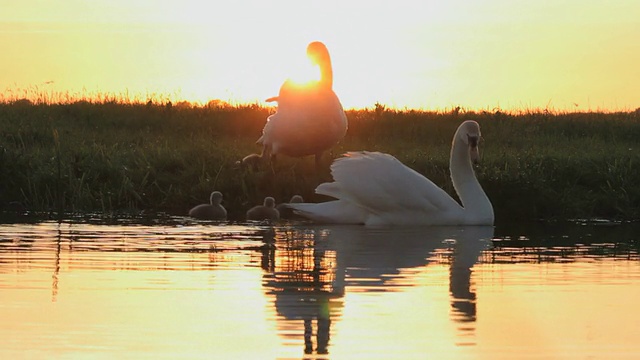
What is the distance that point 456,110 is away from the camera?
936 inches

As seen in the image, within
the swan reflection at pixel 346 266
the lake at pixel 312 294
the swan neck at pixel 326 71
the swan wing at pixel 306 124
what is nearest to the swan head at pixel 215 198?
the swan reflection at pixel 346 266

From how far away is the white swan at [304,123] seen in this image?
52.1 feet

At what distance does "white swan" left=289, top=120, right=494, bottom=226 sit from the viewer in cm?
1302

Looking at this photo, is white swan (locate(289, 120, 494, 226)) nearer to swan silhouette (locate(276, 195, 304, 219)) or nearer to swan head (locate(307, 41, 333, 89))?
swan silhouette (locate(276, 195, 304, 219))

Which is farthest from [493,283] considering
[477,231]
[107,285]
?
[477,231]

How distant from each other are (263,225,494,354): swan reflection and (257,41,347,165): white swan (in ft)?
9.62

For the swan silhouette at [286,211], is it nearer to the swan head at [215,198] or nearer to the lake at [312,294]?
the swan head at [215,198]

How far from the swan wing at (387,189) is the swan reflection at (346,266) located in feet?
0.82

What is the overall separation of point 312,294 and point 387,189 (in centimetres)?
518

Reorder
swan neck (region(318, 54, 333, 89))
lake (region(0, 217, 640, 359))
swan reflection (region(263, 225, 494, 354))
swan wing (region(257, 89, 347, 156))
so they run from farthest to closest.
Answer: swan neck (region(318, 54, 333, 89)), swan wing (region(257, 89, 347, 156)), swan reflection (region(263, 225, 494, 354)), lake (region(0, 217, 640, 359))

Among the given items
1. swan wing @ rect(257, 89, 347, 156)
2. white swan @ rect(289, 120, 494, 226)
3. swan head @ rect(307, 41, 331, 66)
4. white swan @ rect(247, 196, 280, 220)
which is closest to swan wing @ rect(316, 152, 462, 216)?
white swan @ rect(289, 120, 494, 226)

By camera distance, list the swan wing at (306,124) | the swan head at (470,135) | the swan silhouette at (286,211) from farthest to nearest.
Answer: the swan wing at (306,124) → the swan silhouette at (286,211) → the swan head at (470,135)

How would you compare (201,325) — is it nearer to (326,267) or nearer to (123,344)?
(123,344)

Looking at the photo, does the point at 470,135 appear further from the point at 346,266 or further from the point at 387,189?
the point at 346,266
